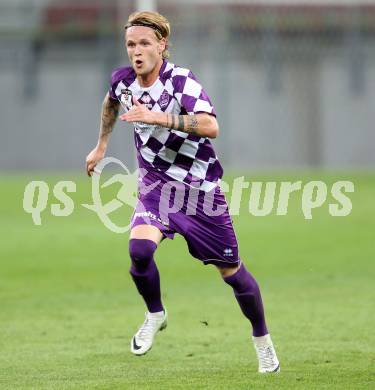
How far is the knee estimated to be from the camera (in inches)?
306

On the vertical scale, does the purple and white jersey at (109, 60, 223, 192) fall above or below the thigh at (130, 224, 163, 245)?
above

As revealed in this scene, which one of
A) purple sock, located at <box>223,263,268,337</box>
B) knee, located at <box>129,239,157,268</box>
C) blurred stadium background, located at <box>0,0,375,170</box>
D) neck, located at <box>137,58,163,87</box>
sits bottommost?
blurred stadium background, located at <box>0,0,375,170</box>

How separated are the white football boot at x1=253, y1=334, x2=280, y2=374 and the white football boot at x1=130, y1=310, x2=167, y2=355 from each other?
2.34ft

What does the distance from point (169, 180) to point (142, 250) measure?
1.74 feet

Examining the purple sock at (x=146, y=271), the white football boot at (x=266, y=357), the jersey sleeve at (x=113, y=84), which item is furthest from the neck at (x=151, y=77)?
the white football boot at (x=266, y=357)

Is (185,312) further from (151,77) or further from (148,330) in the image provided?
(151,77)

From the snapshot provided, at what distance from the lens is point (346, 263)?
49.5 feet

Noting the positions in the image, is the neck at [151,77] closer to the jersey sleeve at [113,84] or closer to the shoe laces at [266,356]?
the jersey sleeve at [113,84]

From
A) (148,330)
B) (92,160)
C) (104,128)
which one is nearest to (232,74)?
(104,128)

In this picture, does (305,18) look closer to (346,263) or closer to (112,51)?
(112,51)

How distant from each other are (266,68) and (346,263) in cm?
2312

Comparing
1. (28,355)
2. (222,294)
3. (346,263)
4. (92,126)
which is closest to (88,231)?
(346,263)

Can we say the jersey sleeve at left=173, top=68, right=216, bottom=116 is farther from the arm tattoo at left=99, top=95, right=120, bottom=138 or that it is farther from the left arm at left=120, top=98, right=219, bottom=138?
the arm tattoo at left=99, top=95, right=120, bottom=138

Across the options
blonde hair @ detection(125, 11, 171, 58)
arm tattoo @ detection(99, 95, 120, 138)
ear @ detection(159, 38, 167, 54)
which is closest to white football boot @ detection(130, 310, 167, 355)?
arm tattoo @ detection(99, 95, 120, 138)
